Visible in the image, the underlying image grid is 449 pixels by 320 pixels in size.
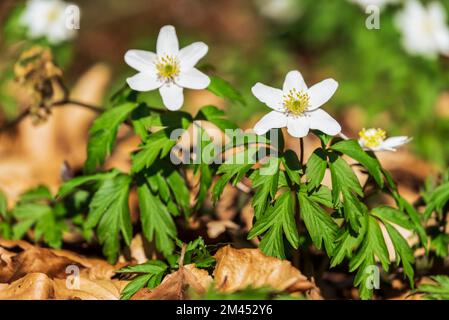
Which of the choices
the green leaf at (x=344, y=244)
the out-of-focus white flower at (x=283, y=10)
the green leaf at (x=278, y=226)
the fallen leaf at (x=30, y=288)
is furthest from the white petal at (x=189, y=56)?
the out-of-focus white flower at (x=283, y=10)

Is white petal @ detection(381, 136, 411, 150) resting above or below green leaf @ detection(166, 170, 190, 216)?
above

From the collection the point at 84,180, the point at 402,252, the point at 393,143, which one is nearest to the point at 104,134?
the point at 84,180

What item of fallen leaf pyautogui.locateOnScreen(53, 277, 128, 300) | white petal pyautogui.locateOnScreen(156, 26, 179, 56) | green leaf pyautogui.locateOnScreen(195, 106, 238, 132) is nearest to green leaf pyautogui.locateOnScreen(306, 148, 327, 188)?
green leaf pyautogui.locateOnScreen(195, 106, 238, 132)

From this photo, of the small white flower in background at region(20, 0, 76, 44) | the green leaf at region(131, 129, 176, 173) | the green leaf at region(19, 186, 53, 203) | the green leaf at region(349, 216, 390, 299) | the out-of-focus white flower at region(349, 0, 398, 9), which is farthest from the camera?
the out-of-focus white flower at region(349, 0, 398, 9)

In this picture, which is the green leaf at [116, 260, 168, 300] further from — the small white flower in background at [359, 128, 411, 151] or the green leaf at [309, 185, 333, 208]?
the small white flower in background at [359, 128, 411, 151]

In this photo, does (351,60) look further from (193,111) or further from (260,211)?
(260,211)

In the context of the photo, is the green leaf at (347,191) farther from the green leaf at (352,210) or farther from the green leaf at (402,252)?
the green leaf at (402,252)

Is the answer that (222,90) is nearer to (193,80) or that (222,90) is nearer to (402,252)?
(193,80)

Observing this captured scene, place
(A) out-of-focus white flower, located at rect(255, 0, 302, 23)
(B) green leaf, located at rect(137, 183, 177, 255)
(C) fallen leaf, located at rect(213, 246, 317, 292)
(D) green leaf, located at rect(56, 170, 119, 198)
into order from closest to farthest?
(C) fallen leaf, located at rect(213, 246, 317, 292) → (B) green leaf, located at rect(137, 183, 177, 255) → (D) green leaf, located at rect(56, 170, 119, 198) → (A) out-of-focus white flower, located at rect(255, 0, 302, 23)
